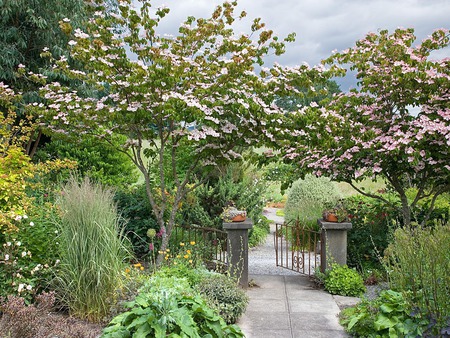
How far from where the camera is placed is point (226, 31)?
6738mm

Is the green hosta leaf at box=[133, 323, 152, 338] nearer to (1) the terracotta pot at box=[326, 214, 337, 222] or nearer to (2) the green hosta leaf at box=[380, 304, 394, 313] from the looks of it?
(2) the green hosta leaf at box=[380, 304, 394, 313]

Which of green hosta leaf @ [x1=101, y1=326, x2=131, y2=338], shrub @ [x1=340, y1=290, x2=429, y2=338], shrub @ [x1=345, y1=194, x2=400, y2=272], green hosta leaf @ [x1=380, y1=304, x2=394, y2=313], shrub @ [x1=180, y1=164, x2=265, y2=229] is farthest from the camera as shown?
shrub @ [x1=180, y1=164, x2=265, y2=229]

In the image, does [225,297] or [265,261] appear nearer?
[225,297]

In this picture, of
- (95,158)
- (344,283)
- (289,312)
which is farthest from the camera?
(95,158)

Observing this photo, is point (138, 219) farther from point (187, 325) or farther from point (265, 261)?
point (187, 325)

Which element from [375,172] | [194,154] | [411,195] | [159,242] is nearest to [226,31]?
[194,154]

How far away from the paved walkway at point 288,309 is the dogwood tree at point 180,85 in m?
1.61

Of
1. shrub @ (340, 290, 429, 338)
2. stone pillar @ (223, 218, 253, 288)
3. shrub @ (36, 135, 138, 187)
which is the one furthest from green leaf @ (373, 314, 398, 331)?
shrub @ (36, 135, 138, 187)

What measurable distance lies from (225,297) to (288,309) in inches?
33.4

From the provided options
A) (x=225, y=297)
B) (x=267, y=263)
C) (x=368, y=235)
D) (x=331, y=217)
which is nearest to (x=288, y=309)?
(x=225, y=297)

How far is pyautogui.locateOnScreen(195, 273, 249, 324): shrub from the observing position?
192 inches

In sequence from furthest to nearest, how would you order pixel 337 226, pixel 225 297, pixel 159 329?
pixel 337 226 → pixel 225 297 → pixel 159 329

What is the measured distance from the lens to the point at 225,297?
4.98 metres

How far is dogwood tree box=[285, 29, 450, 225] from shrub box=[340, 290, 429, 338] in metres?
2.12
